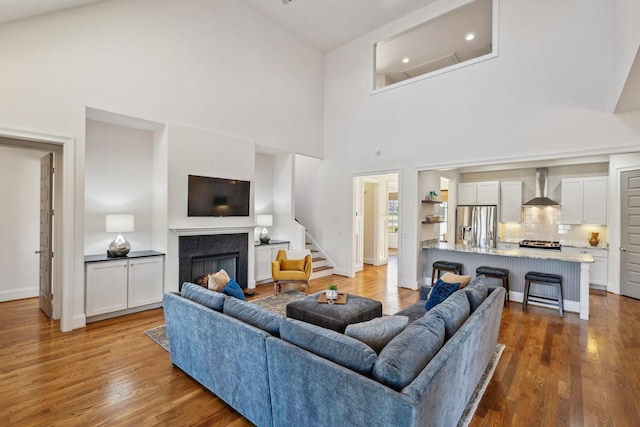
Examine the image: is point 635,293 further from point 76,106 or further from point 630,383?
point 76,106

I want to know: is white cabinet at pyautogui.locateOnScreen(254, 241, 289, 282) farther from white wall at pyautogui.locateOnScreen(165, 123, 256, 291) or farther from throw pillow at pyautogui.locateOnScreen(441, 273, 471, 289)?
throw pillow at pyautogui.locateOnScreen(441, 273, 471, 289)

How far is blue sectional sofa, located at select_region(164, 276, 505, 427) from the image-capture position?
4.78 feet

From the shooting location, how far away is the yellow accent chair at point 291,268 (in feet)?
17.5

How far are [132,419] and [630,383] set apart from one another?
13.8 ft

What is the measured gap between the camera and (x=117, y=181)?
15.6 ft

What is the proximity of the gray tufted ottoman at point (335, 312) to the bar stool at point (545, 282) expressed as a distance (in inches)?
108

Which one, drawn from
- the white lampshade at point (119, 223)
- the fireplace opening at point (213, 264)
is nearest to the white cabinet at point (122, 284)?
the white lampshade at point (119, 223)

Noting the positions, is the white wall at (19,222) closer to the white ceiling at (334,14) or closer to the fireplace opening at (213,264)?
the fireplace opening at (213,264)

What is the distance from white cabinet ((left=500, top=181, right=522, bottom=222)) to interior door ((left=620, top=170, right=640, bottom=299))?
181cm

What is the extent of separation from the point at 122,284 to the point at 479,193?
7.84m

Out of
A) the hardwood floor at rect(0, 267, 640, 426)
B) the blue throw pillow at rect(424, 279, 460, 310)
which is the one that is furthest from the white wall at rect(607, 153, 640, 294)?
the blue throw pillow at rect(424, 279, 460, 310)

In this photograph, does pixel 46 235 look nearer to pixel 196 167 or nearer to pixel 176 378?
pixel 196 167

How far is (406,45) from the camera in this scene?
22.7ft

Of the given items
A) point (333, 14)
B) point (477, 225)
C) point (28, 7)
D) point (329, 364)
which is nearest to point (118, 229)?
point (28, 7)
